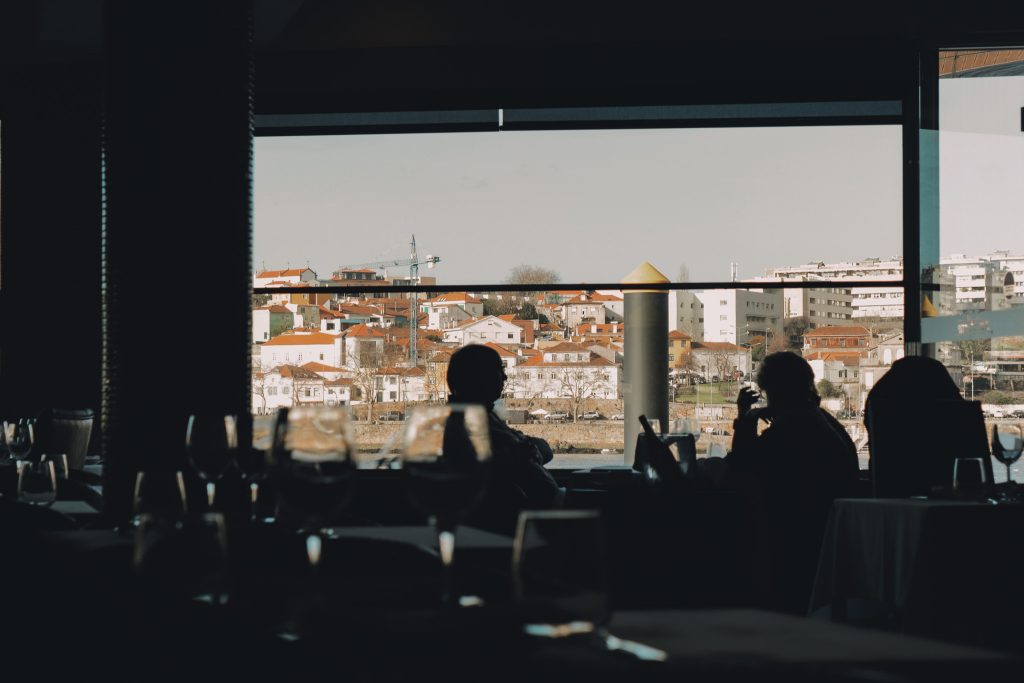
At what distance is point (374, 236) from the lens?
6.31 metres

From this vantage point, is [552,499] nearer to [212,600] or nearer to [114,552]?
[114,552]

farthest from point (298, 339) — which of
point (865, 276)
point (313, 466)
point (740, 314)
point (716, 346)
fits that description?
point (313, 466)

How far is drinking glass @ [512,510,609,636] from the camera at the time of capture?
2.71 feet

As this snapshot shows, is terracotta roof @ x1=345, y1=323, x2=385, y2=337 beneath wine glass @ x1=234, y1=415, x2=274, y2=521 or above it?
above

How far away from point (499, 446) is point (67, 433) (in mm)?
3706

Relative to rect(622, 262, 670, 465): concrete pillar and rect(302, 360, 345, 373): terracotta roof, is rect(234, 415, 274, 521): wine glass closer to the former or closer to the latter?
rect(622, 262, 670, 465): concrete pillar

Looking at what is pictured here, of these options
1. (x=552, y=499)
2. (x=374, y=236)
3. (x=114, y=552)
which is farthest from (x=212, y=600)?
(x=374, y=236)

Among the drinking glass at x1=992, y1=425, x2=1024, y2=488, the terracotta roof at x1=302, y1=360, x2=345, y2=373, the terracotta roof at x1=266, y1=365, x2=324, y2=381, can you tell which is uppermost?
the terracotta roof at x1=302, y1=360, x2=345, y2=373

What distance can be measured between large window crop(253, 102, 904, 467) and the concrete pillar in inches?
2.0

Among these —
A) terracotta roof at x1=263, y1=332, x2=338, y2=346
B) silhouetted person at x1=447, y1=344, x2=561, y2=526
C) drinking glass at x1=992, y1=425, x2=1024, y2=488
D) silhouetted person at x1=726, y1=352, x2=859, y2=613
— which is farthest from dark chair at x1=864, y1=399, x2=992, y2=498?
terracotta roof at x1=263, y1=332, x2=338, y2=346

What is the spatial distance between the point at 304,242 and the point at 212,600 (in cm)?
559

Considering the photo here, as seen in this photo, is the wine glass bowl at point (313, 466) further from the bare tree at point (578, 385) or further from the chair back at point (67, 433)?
the bare tree at point (578, 385)

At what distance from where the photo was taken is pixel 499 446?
10.5ft

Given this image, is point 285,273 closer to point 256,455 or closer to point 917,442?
point 917,442
